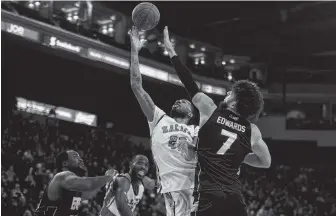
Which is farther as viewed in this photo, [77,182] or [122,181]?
[122,181]

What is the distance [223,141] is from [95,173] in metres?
12.2

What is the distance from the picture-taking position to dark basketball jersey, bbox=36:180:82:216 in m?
4.86

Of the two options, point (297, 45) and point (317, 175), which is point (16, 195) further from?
point (297, 45)

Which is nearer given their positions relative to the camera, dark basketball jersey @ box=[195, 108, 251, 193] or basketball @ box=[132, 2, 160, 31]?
dark basketball jersey @ box=[195, 108, 251, 193]

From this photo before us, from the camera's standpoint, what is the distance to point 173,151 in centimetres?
503

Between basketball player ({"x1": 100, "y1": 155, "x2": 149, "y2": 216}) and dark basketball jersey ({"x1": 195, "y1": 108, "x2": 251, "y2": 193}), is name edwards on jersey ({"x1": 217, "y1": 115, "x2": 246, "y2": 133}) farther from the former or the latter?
basketball player ({"x1": 100, "y1": 155, "x2": 149, "y2": 216})

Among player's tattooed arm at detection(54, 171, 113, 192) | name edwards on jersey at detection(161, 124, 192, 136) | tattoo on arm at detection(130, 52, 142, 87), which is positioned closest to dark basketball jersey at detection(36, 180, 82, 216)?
player's tattooed arm at detection(54, 171, 113, 192)

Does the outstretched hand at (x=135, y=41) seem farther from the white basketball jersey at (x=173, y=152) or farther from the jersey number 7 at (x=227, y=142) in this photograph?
the jersey number 7 at (x=227, y=142)

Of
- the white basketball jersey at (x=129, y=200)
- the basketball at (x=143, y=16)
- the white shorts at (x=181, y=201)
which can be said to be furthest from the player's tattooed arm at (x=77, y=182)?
the basketball at (x=143, y=16)

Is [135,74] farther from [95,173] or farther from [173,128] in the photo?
[95,173]

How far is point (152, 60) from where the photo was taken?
922 inches

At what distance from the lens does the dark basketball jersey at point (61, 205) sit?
4.86m

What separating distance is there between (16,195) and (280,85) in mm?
Result: 20001

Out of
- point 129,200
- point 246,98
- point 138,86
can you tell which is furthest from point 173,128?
point 246,98
